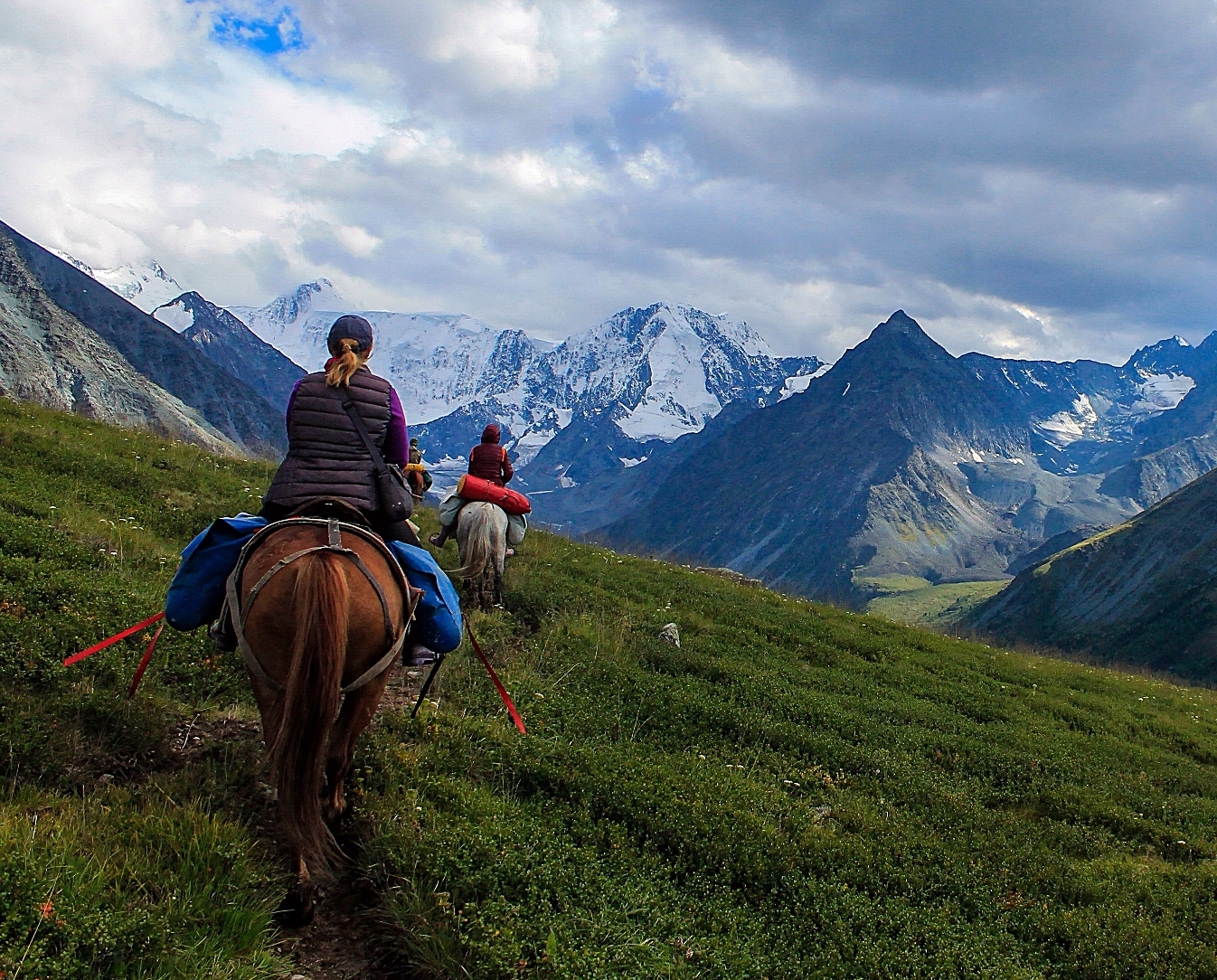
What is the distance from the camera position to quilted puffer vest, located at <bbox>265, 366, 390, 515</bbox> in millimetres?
5910

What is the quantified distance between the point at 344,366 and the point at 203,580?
1858 millimetres

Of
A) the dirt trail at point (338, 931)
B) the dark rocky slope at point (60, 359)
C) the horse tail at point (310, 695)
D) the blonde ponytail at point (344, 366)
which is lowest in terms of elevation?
the dirt trail at point (338, 931)

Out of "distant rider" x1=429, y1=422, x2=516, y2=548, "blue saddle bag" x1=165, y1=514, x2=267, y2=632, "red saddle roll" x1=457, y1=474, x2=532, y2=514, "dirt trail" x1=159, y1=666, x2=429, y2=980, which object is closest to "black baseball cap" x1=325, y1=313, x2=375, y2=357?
"blue saddle bag" x1=165, y1=514, x2=267, y2=632

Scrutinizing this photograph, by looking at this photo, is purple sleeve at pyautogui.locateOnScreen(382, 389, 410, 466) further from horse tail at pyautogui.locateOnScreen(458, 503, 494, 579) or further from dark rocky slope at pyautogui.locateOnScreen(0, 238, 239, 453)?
dark rocky slope at pyautogui.locateOnScreen(0, 238, 239, 453)

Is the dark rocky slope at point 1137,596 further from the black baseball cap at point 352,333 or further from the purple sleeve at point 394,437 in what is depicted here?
the black baseball cap at point 352,333

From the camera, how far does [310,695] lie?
15.9ft

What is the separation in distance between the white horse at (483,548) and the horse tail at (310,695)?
306 inches

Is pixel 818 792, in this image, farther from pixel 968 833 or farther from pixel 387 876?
pixel 387 876

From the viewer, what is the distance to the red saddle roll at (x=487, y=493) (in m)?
13.3

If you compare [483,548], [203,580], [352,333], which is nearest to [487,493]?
[483,548]

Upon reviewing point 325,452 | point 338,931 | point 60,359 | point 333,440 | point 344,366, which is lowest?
point 338,931

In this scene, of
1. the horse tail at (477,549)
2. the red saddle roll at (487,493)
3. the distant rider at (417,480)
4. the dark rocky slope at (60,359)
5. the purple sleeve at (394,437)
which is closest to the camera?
the purple sleeve at (394,437)

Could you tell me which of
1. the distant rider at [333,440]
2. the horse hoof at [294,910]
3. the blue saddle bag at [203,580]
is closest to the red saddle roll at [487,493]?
the distant rider at [333,440]

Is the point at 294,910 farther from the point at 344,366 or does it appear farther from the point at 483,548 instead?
the point at 483,548
